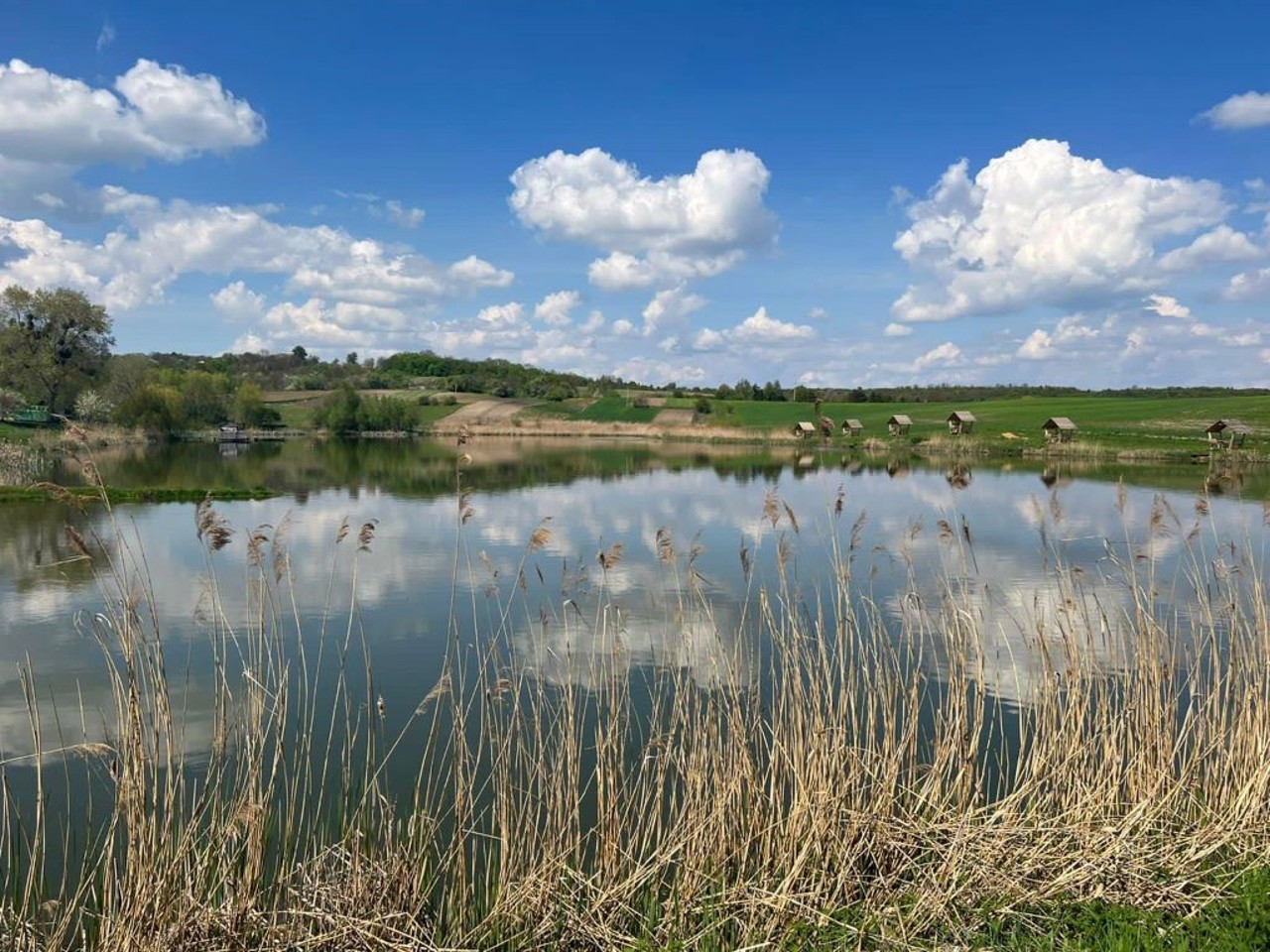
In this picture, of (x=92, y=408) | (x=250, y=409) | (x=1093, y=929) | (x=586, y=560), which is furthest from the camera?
(x=250, y=409)

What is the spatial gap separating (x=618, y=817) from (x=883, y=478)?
4021 cm

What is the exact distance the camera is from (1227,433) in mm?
55844

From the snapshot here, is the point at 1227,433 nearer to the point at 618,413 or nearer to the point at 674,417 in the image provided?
the point at 674,417

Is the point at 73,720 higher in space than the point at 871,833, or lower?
lower

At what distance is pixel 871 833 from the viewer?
19.6 feet

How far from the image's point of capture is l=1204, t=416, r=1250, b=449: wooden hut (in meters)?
54.9

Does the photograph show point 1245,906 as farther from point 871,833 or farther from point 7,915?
point 7,915

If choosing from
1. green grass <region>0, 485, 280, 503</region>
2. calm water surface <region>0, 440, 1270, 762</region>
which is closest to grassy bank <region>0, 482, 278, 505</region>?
green grass <region>0, 485, 280, 503</region>

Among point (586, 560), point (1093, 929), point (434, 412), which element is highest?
point (434, 412)

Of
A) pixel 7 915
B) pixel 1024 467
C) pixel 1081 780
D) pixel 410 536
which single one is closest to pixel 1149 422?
pixel 1024 467

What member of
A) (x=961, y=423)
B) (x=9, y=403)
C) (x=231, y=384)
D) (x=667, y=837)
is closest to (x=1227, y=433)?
(x=961, y=423)

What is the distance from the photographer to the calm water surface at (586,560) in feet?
29.7

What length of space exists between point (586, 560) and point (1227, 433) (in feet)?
181

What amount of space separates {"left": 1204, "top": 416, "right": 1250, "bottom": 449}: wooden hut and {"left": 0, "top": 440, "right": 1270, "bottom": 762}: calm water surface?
8317 millimetres
